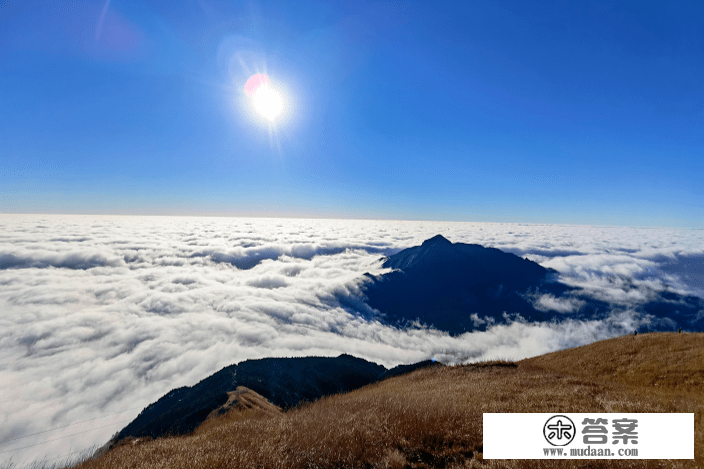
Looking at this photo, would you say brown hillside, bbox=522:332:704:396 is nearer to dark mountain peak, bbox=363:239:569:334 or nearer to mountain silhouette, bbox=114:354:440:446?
mountain silhouette, bbox=114:354:440:446

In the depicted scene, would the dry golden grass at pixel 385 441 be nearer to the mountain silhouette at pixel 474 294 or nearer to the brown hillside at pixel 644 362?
the brown hillside at pixel 644 362

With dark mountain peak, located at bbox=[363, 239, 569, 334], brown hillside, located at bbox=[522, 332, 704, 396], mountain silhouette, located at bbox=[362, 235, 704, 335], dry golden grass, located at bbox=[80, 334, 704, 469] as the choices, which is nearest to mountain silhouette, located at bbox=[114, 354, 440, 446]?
brown hillside, located at bbox=[522, 332, 704, 396]

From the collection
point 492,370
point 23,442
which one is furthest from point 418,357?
point 23,442

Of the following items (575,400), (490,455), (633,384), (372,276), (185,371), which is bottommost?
(185,371)

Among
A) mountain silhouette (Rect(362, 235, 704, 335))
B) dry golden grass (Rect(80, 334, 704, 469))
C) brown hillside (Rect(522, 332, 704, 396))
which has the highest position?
dry golden grass (Rect(80, 334, 704, 469))

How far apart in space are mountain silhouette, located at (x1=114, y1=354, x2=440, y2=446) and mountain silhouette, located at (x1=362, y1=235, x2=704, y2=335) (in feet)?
257

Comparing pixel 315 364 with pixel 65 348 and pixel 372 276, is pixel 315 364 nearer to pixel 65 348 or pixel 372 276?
pixel 65 348

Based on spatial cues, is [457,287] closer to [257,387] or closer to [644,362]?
[257,387]

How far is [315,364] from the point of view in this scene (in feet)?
136

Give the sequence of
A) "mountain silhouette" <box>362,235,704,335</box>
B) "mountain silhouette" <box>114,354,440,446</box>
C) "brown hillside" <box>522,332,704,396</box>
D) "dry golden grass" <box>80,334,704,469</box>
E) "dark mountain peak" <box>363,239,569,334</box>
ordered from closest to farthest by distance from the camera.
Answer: "dry golden grass" <box>80,334,704,469</box> → "brown hillside" <box>522,332,704,396</box> → "mountain silhouette" <box>114,354,440,446</box> → "dark mountain peak" <box>363,239,569,334</box> → "mountain silhouette" <box>362,235,704,335</box>

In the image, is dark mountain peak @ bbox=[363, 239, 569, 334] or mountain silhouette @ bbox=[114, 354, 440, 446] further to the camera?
dark mountain peak @ bbox=[363, 239, 569, 334]

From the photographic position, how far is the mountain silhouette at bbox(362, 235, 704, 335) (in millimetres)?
121000

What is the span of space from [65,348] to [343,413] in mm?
112183

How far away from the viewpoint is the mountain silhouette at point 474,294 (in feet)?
397
